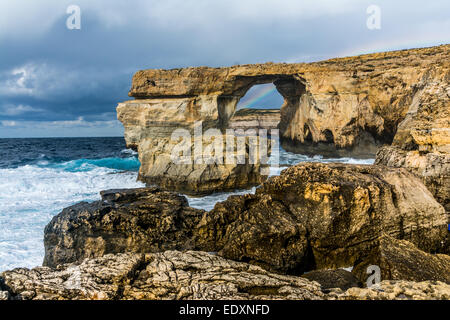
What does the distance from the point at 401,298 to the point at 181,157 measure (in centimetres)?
1327

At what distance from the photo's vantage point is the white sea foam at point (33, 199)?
7027mm

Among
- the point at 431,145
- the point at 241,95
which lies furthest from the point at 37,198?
the point at 431,145

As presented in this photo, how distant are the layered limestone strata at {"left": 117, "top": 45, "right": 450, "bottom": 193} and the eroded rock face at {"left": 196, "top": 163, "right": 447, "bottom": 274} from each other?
29.8 ft

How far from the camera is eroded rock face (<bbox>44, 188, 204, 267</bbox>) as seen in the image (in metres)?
5.23

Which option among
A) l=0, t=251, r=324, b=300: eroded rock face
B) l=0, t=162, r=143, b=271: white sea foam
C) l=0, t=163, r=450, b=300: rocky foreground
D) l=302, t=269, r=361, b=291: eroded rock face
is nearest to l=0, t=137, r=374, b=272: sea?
l=0, t=162, r=143, b=271: white sea foam

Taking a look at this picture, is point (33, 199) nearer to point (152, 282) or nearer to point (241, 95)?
point (152, 282)

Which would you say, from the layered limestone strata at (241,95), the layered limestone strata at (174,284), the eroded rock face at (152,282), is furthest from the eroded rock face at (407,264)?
the layered limestone strata at (241,95)

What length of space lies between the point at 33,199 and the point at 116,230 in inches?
377

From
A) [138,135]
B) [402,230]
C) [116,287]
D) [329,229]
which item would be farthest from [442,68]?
[138,135]

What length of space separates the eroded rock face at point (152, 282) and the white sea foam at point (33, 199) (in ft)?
12.7

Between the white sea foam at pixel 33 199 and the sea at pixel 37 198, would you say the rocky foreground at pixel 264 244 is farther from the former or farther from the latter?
the sea at pixel 37 198

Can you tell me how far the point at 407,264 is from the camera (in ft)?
12.2

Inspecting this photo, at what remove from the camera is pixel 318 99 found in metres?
17.8
